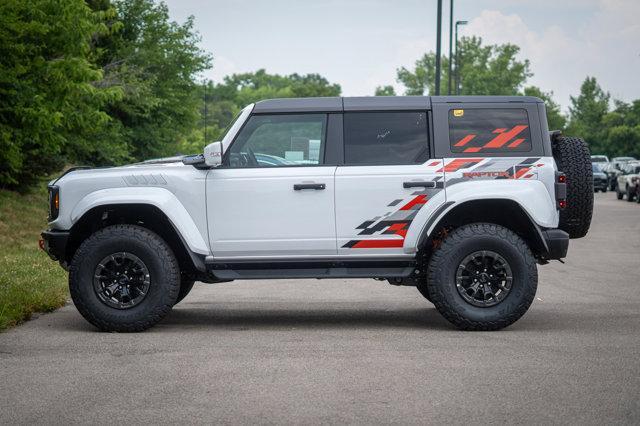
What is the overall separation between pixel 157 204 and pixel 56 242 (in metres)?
0.99

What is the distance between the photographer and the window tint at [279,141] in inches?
388

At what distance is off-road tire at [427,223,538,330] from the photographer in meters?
9.58

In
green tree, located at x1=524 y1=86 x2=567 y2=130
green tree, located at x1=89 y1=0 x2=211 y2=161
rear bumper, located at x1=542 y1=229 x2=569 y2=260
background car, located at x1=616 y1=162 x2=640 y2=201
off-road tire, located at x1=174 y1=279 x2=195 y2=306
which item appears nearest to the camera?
rear bumper, located at x1=542 y1=229 x2=569 y2=260

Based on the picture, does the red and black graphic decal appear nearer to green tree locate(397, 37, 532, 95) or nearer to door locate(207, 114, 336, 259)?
door locate(207, 114, 336, 259)

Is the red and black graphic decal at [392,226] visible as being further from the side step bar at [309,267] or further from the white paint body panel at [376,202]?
the side step bar at [309,267]

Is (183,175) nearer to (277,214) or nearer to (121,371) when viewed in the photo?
(277,214)

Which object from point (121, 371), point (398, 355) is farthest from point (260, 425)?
point (398, 355)

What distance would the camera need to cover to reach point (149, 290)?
962 cm

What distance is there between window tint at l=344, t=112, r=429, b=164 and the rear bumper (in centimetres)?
127

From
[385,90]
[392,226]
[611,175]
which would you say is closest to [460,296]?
[392,226]

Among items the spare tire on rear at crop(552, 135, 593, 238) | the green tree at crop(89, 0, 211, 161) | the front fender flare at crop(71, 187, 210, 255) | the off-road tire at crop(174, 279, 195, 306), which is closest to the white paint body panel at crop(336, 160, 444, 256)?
the spare tire on rear at crop(552, 135, 593, 238)

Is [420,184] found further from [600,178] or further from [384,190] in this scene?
[600,178]

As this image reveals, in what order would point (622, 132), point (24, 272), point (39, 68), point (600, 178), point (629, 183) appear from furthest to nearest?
1. point (622, 132)
2. point (600, 178)
3. point (629, 183)
4. point (39, 68)
5. point (24, 272)

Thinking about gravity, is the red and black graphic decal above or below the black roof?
below
